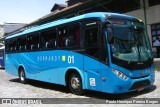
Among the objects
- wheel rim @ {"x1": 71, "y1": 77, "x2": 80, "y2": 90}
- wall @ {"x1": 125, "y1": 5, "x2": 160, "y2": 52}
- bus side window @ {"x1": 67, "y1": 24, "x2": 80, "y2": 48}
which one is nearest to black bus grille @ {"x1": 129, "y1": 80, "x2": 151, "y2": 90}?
wheel rim @ {"x1": 71, "y1": 77, "x2": 80, "y2": 90}

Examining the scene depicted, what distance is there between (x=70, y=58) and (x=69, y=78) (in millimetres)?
798

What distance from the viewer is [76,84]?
10.0 meters

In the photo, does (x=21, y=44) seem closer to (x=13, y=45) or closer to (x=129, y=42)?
(x=13, y=45)

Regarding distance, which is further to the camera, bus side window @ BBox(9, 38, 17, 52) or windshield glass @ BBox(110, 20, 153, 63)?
bus side window @ BBox(9, 38, 17, 52)

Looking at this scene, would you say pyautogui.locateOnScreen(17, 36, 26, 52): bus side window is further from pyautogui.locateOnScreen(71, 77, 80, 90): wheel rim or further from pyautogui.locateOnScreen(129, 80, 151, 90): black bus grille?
pyautogui.locateOnScreen(129, 80, 151, 90): black bus grille

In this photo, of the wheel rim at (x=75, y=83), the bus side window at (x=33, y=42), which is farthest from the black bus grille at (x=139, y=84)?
the bus side window at (x=33, y=42)

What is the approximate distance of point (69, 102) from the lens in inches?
350

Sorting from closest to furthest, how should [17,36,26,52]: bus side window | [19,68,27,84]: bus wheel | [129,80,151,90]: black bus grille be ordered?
[129,80,151,90]: black bus grille, [17,36,26,52]: bus side window, [19,68,27,84]: bus wheel

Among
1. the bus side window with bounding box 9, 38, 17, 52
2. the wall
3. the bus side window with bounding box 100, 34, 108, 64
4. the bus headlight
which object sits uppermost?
the wall

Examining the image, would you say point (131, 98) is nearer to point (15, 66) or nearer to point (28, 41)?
point (28, 41)

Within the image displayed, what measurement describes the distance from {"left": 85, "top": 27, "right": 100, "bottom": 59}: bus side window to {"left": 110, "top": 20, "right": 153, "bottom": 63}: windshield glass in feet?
2.00

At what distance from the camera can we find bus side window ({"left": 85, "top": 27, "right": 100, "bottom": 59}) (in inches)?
351

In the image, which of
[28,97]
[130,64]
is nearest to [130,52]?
[130,64]

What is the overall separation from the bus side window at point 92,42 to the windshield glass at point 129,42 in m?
0.61
